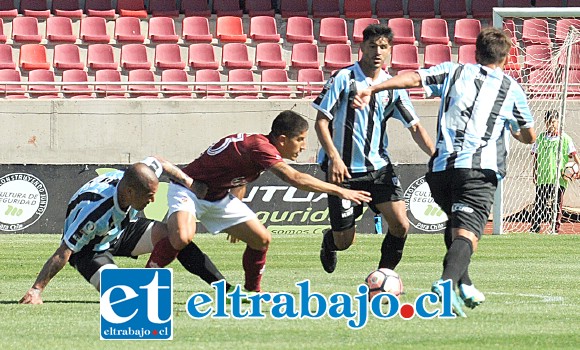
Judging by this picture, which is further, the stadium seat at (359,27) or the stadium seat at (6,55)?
the stadium seat at (359,27)

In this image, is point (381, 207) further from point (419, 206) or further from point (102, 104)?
point (102, 104)

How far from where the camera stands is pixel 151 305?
6.41m

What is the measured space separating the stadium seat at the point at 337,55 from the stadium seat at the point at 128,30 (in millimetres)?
3759

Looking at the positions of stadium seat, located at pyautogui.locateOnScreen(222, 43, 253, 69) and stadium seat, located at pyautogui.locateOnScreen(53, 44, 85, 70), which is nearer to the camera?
stadium seat, located at pyautogui.locateOnScreen(53, 44, 85, 70)

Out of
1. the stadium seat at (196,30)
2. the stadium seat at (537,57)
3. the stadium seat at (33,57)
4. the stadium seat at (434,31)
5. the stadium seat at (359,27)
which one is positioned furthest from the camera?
the stadium seat at (434,31)

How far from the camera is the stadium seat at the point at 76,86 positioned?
71.5ft

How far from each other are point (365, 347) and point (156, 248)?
2670 mm

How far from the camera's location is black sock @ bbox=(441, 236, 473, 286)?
7.50m

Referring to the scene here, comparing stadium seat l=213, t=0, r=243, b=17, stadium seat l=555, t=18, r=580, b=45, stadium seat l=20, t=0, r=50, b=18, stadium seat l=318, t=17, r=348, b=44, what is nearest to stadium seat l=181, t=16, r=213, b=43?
stadium seat l=213, t=0, r=243, b=17

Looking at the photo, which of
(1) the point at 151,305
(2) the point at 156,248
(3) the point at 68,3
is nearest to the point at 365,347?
(1) the point at 151,305

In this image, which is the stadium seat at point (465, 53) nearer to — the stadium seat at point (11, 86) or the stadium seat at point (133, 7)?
the stadium seat at point (133, 7)

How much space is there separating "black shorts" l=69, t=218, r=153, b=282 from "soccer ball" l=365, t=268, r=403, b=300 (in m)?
1.90
